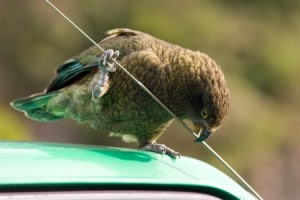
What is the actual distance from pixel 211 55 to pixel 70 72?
6807 millimetres

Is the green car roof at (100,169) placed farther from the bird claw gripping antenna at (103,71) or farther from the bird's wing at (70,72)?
the bird's wing at (70,72)

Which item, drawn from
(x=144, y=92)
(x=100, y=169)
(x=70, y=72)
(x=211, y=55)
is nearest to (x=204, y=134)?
(x=144, y=92)

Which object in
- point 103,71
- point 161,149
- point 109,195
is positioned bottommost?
point 109,195

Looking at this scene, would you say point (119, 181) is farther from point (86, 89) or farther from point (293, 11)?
point (293, 11)

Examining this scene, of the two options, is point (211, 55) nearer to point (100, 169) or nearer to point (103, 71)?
point (103, 71)

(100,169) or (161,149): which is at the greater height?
(161,149)

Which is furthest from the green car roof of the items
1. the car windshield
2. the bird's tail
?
the bird's tail

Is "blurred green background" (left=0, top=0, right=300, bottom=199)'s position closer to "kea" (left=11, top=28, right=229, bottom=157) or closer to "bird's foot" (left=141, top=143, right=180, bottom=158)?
"kea" (left=11, top=28, right=229, bottom=157)

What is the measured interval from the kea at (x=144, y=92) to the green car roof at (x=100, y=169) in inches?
28.5

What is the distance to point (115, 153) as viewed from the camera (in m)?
2.55

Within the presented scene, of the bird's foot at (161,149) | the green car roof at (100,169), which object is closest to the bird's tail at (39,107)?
the bird's foot at (161,149)

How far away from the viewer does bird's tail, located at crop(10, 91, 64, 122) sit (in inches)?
142

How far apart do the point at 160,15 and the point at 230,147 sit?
152 centimetres

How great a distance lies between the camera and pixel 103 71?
3.30 metres
